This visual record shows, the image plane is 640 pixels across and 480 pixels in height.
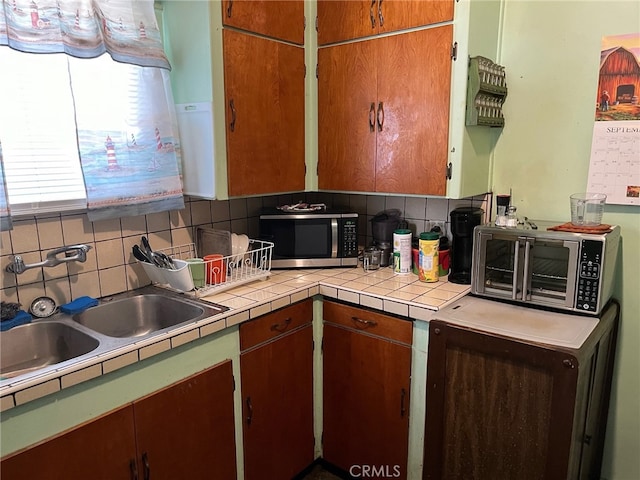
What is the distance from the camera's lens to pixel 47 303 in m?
1.66

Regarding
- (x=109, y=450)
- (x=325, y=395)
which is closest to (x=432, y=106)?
(x=325, y=395)

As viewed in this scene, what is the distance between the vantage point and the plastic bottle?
200 centimetres

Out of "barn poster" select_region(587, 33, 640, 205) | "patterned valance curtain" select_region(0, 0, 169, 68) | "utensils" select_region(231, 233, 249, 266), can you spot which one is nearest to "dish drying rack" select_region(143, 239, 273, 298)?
"utensils" select_region(231, 233, 249, 266)

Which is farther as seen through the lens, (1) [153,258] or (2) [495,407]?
(1) [153,258]

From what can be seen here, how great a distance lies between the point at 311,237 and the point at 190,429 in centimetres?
102

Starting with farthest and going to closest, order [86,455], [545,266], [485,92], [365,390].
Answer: [365,390] → [485,92] → [545,266] → [86,455]

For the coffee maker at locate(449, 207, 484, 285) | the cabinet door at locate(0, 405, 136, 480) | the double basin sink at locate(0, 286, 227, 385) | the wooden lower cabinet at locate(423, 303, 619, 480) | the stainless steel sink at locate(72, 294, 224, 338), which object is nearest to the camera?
the cabinet door at locate(0, 405, 136, 480)

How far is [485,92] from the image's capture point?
1.87m

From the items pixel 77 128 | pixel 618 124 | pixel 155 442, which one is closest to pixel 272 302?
pixel 155 442

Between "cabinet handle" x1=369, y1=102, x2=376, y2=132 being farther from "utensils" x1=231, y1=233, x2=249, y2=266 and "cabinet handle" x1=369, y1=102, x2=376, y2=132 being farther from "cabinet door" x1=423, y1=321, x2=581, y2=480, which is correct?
"cabinet door" x1=423, y1=321, x2=581, y2=480

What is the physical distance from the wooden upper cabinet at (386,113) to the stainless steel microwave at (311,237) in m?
0.17

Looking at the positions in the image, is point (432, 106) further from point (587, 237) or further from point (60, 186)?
point (60, 186)

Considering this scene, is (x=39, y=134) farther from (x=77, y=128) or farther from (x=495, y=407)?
(x=495, y=407)

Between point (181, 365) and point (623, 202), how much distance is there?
1.75 metres
